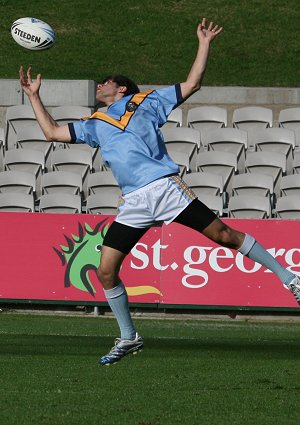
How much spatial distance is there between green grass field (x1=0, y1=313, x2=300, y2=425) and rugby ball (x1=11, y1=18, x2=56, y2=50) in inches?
115

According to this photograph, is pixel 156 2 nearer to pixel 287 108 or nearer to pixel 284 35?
pixel 284 35

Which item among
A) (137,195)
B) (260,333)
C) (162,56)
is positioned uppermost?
(162,56)

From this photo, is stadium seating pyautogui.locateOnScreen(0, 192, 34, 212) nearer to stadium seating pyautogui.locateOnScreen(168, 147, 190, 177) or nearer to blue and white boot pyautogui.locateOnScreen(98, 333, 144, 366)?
stadium seating pyautogui.locateOnScreen(168, 147, 190, 177)

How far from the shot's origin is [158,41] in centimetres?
2673

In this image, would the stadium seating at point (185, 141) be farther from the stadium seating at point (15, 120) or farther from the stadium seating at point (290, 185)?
the stadium seating at point (15, 120)

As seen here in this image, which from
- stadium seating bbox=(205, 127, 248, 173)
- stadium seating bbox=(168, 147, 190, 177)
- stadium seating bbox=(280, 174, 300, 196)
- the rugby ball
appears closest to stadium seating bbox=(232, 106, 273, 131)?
stadium seating bbox=(205, 127, 248, 173)

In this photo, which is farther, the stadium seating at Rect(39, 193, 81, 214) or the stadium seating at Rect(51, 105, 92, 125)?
the stadium seating at Rect(51, 105, 92, 125)

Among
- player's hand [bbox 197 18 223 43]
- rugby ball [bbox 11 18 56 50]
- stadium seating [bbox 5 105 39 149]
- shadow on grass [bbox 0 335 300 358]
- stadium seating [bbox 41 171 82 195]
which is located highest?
rugby ball [bbox 11 18 56 50]

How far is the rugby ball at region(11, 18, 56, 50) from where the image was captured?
10.8 m

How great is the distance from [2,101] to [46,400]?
16.6 metres

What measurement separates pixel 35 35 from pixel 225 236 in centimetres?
358

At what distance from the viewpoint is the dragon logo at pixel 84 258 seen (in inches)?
647

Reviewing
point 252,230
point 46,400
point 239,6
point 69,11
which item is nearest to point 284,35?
point 239,6

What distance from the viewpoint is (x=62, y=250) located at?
54.3 feet
